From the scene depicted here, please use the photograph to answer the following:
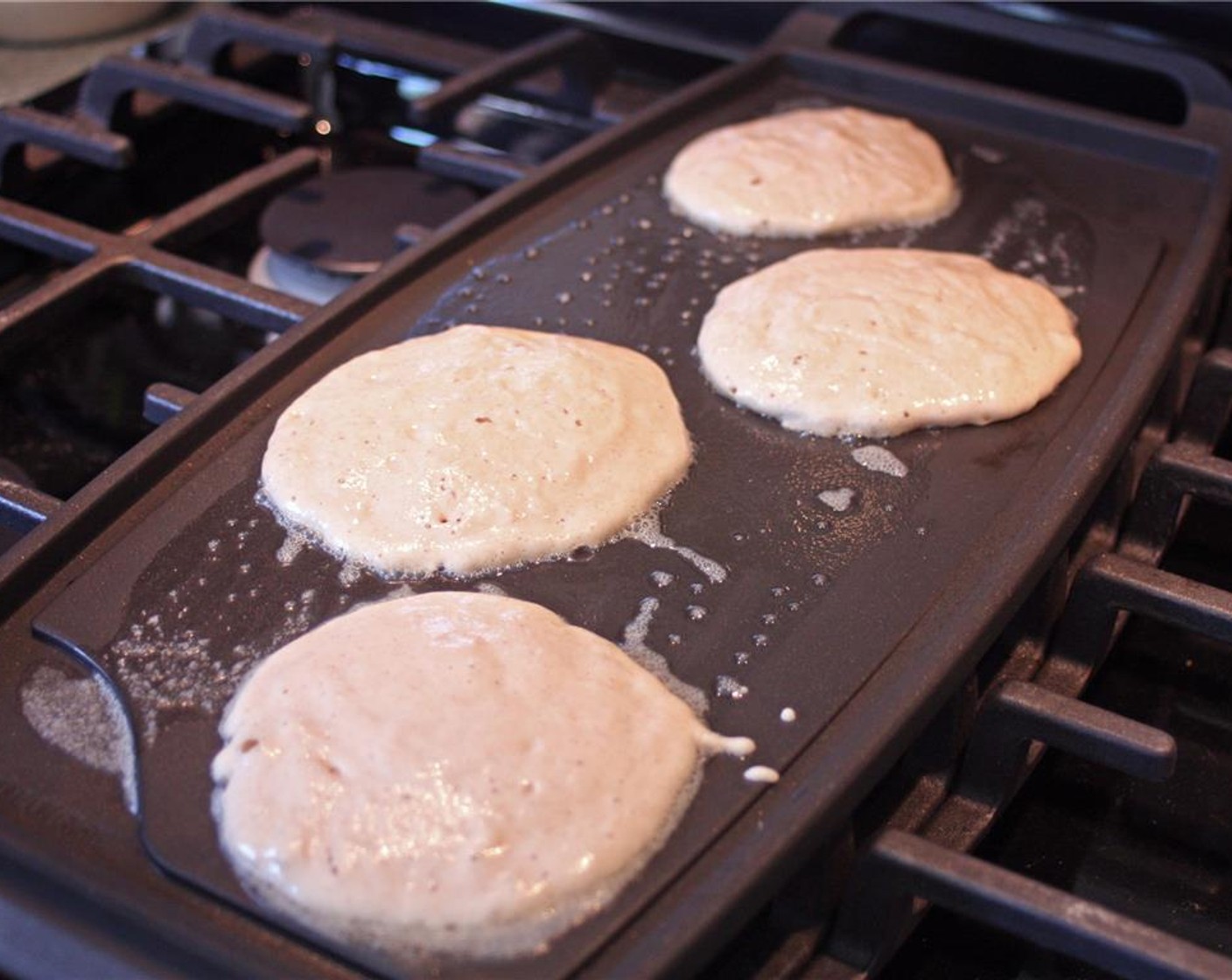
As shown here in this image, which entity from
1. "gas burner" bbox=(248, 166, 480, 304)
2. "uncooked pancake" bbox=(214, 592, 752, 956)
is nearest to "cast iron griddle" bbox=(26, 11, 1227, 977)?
"uncooked pancake" bbox=(214, 592, 752, 956)

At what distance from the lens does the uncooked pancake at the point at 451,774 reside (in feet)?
2.48

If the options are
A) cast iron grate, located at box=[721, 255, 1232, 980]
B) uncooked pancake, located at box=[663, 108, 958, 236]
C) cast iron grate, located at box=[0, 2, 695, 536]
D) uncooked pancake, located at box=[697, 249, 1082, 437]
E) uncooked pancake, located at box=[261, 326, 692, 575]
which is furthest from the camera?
uncooked pancake, located at box=[663, 108, 958, 236]

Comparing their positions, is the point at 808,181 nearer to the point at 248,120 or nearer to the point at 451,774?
the point at 248,120

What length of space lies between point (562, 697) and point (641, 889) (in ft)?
0.46

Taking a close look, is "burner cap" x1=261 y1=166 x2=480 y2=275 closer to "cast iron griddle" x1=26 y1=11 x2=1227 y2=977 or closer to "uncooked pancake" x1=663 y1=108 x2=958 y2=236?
"cast iron griddle" x1=26 y1=11 x2=1227 y2=977

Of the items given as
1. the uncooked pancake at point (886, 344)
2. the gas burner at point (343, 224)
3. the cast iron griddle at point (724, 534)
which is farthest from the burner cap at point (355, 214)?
the uncooked pancake at point (886, 344)

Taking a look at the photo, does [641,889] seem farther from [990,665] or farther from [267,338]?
[267,338]

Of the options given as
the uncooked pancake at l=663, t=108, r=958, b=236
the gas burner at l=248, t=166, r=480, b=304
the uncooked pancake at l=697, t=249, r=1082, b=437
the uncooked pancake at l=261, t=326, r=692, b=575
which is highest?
the uncooked pancake at l=663, t=108, r=958, b=236

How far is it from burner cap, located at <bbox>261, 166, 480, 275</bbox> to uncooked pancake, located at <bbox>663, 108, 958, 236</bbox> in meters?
0.28

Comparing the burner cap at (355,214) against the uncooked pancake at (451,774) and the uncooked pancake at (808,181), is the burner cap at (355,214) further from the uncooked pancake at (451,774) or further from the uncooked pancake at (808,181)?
the uncooked pancake at (451,774)

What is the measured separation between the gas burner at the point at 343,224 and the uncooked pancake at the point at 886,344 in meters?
0.37

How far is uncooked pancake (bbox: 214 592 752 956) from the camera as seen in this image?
2.48 feet

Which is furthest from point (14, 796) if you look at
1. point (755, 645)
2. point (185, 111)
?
point (185, 111)

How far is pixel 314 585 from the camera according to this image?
3.22ft
